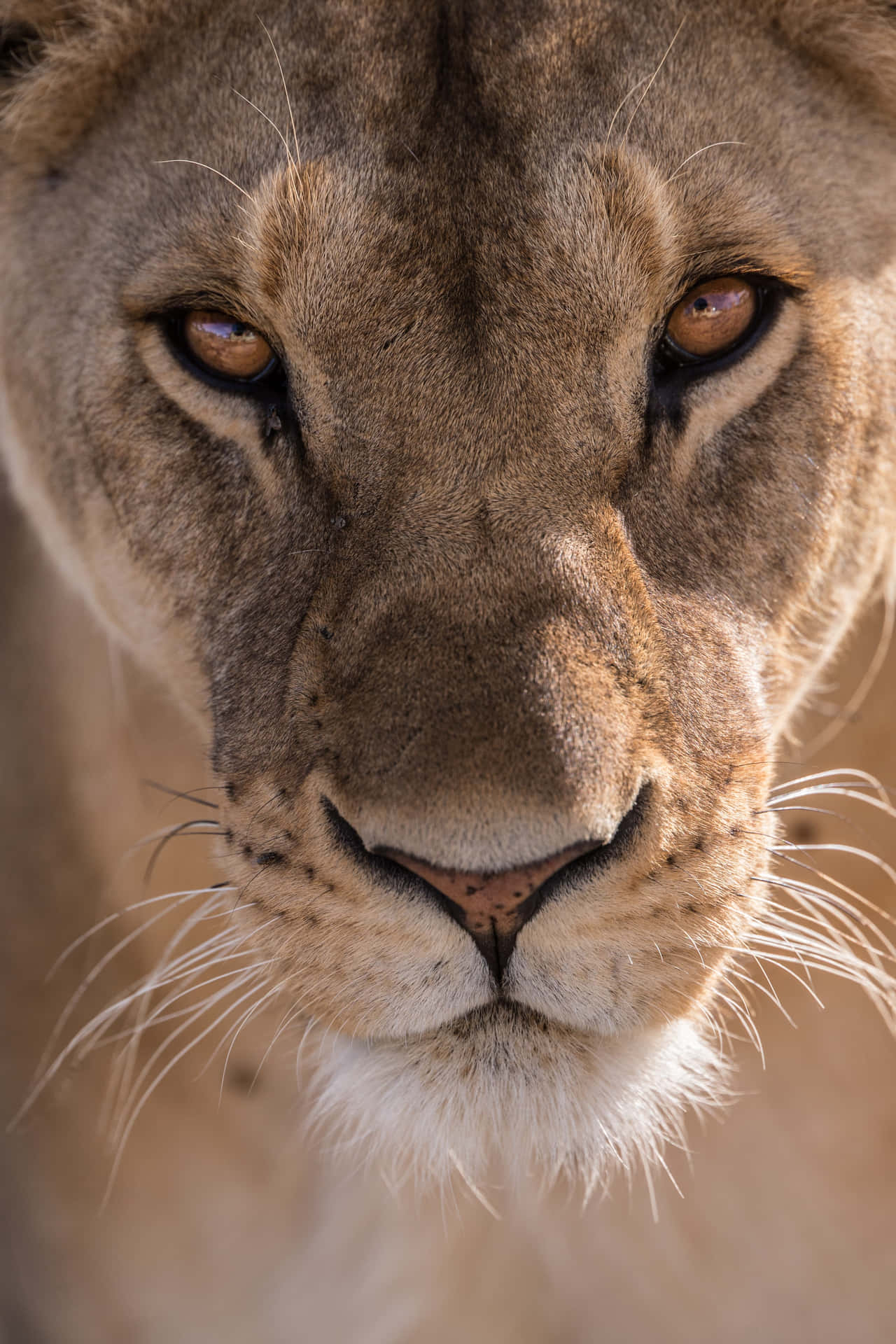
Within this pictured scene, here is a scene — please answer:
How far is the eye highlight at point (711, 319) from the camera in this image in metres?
1.63

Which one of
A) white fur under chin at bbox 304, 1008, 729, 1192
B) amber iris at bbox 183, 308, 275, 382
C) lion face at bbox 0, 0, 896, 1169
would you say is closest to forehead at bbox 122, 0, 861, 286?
lion face at bbox 0, 0, 896, 1169

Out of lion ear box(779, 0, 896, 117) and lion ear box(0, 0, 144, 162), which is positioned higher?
lion ear box(0, 0, 144, 162)

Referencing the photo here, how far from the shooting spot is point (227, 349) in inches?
67.4

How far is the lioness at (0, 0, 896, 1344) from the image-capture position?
139 centimetres

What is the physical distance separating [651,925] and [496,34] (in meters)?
1.11

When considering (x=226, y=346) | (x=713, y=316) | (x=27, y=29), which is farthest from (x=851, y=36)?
(x=27, y=29)

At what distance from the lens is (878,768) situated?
2256mm

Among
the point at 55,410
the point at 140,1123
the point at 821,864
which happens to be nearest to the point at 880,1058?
the point at 821,864

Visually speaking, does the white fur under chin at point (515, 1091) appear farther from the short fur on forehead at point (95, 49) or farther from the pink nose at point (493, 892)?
the short fur on forehead at point (95, 49)

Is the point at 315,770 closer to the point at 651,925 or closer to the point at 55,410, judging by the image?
the point at 651,925

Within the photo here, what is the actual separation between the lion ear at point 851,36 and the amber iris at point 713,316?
42 centimetres

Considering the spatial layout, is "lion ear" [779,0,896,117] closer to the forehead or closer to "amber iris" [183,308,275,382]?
the forehead

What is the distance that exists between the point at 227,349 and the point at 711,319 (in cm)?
60

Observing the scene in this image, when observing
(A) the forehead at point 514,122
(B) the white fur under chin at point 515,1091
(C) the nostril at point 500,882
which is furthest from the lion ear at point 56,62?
(B) the white fur under chin at point 515,1091
